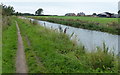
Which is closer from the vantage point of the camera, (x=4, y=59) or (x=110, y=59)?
(x=110, y=59)

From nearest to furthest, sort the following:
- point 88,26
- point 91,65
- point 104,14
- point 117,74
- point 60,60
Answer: point 117,74, point 91,65, point 60,60, point 88,26, point 104,14

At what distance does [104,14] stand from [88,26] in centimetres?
7063

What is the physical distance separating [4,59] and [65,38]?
6.85m

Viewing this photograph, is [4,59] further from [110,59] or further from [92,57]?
[110,59]

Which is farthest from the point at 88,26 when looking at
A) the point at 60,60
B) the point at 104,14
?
the point at 104,14

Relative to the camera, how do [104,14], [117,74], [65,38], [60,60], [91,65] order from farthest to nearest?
[104,14] < [65,38] < [60,60] < [91,65] < [117,74]

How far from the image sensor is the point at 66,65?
8523mm

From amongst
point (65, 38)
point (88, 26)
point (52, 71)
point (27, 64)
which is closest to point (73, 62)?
point (52, 71)

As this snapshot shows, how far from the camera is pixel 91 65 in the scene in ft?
27.8

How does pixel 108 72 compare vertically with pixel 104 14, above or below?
below

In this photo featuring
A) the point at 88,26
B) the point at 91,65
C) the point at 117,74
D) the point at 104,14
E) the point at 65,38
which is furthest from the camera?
the point at 104,14

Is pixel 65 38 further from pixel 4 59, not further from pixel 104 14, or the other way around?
pixel 104 14

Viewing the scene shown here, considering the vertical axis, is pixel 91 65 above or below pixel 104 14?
below

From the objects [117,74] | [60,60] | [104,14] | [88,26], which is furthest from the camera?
[104,14]
